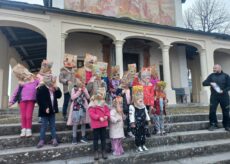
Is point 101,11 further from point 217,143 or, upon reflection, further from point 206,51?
point 217,143

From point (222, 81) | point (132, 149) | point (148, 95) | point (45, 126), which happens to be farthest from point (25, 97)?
point (222, 81)

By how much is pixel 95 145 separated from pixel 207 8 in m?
29.6

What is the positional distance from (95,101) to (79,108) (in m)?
0.55

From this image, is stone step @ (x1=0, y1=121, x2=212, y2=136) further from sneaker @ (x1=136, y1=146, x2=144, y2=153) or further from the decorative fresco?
the decorative fresco

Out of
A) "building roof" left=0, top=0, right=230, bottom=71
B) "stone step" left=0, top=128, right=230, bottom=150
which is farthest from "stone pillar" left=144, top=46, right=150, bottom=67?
"stone step" left=0, top=128, right=230, bottom=150

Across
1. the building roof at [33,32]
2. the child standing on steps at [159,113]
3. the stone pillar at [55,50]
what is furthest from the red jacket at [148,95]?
the building roof at [33,32]

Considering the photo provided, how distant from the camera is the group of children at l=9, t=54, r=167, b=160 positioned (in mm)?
4340

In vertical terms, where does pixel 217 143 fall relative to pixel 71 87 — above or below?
below

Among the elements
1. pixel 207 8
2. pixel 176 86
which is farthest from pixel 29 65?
pixel 207 8

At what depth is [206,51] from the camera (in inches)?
506

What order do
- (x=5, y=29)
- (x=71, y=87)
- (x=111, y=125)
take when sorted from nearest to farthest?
(x=111, y=125) < (x=71, y=87) < (x=5, y=29)

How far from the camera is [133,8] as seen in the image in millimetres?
13656

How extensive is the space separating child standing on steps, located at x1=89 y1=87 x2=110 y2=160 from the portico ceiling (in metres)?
8.32

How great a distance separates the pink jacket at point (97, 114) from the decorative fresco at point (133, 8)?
9230 mm
